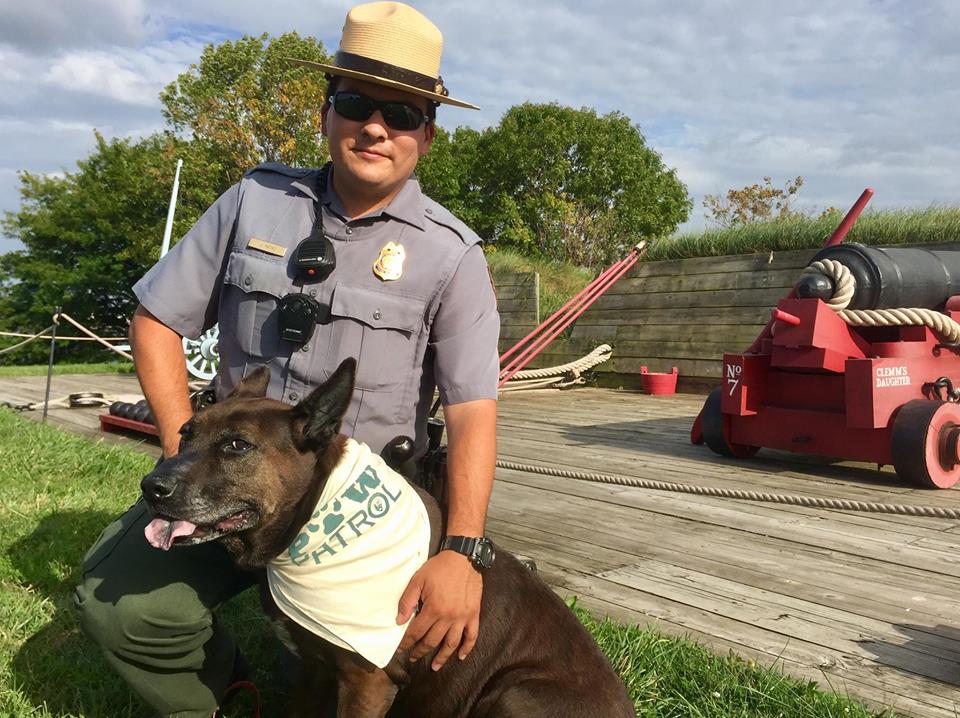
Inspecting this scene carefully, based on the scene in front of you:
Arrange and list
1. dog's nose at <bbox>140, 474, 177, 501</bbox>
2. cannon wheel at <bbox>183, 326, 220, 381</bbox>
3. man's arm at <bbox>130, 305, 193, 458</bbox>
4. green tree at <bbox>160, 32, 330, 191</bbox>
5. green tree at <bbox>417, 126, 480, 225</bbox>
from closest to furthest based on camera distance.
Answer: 1. dog's nose at <bbox>140, 474, 177, 501</bbox>
2. man's arm at <bbox>130, 305, 193, 458</bbox>
3. cannon wheel at <bbox>183, 326, 220, 381</bbox>
4. green tree at <bbox>160, 32, 330, 191</bbox>
5. green tree at <bbox>417, 126, 480, 225</bbox>

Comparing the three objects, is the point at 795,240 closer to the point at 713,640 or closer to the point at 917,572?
the point at 917,572

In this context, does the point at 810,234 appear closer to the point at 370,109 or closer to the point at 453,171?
the point at 370,109

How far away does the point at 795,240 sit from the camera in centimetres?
939

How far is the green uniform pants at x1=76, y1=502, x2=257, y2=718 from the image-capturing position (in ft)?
6.64

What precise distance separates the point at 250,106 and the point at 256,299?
19.2m

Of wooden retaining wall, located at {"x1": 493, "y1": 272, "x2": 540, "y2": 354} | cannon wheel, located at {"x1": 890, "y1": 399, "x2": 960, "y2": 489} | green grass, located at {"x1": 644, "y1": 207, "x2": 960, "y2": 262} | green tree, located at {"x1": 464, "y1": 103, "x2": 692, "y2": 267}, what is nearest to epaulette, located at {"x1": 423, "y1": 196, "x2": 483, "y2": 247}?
cannon wheel, located at {"x1": 890, "y1": 399, "x2": 960, "y2": 489}

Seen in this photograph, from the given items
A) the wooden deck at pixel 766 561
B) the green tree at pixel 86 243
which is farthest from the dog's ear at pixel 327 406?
the green tree at pixel 86 243

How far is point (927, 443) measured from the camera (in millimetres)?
4387

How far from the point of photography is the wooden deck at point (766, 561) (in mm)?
2365

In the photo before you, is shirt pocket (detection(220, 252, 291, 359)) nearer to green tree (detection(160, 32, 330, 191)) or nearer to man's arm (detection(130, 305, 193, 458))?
man's arm (detection(130, 305, 193, 458))

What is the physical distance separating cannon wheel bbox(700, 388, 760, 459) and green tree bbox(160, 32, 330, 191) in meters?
14.4

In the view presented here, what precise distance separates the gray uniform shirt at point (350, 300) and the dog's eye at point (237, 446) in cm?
49

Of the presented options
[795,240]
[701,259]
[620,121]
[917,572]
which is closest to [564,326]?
[701,259]

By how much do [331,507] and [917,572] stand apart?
2.42 m
